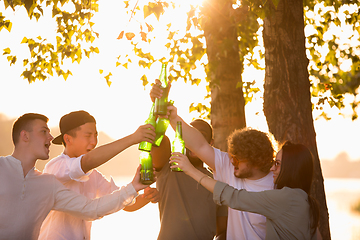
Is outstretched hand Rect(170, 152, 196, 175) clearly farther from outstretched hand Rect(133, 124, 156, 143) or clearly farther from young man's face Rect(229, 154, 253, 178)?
young man's face Rect(229, 154, 253, 178)

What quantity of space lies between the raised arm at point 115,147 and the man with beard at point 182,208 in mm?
575

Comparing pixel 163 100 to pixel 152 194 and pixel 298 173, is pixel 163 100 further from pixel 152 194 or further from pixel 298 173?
pixel 298 173

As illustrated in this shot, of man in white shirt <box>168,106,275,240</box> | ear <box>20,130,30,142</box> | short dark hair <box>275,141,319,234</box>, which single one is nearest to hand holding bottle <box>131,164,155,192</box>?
man in white shirt <box>168,106,275,240</box>

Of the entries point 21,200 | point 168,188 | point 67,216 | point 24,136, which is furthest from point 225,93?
point 21,200

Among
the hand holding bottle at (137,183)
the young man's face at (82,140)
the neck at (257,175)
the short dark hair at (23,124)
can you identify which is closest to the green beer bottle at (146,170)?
the hand holding bottle at (137,183)

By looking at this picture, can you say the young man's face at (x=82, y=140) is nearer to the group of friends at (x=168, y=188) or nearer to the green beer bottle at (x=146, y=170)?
the group of friends at (x=168, y=188)

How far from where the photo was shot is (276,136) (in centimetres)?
524

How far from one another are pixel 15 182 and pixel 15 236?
472 millimetres

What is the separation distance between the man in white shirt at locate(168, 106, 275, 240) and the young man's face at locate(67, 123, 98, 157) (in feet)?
2.84

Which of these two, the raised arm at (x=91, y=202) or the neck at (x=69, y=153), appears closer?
the raised arm at (x=91, y=202)

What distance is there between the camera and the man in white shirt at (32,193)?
3.41 metres

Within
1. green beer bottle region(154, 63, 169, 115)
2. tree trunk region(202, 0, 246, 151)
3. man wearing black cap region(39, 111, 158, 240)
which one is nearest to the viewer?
man wearing black cap region(39, 111, 158, 240)

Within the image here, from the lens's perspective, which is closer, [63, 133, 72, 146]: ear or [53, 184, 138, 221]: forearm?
[53, 184, 138, 221]: forearm

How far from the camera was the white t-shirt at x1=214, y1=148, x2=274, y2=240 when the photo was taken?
11.9 feet
